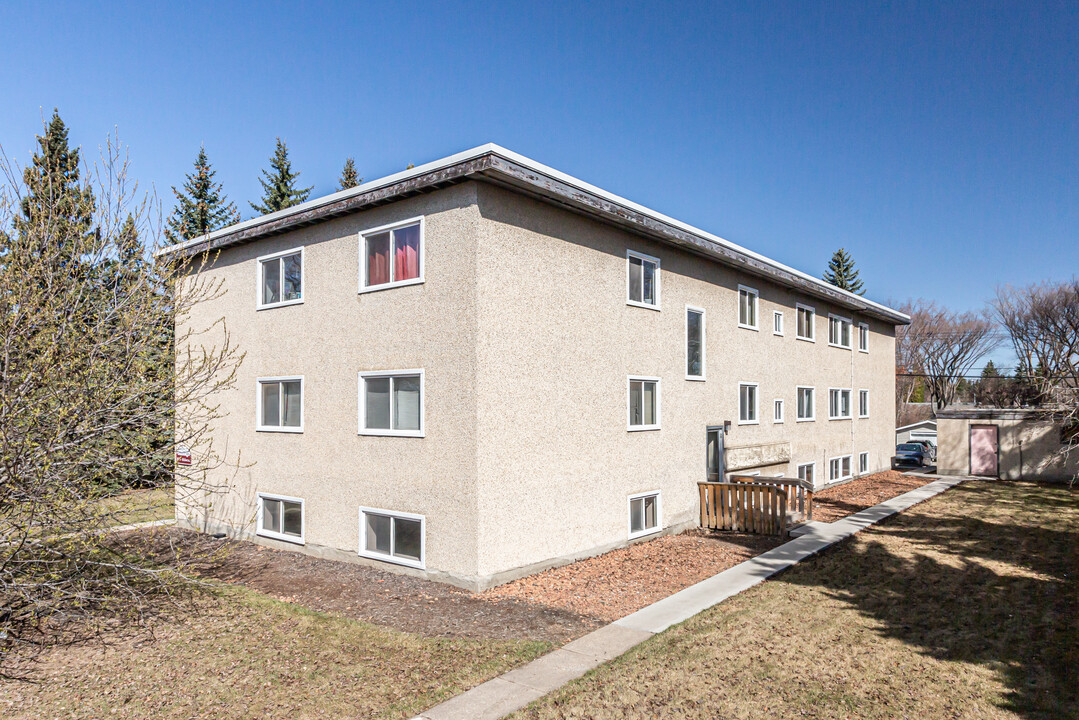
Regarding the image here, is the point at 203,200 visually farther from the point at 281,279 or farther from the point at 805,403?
the point at 805,403

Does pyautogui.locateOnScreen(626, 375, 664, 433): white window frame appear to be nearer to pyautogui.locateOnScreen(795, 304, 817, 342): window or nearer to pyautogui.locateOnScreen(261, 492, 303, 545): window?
pyautogui.locateOnScreen(261, 492, 303, 545): window

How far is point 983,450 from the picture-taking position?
26.0 m

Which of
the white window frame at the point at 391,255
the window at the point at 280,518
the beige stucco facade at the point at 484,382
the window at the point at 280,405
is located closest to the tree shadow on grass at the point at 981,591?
the beige stucco facade at the point at 484,382

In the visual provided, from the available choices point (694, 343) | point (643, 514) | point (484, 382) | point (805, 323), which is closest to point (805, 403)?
point (805, 323)

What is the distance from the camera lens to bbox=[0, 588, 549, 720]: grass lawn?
6125 millimetres

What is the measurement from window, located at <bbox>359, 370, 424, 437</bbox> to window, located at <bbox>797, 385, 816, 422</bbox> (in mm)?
13857

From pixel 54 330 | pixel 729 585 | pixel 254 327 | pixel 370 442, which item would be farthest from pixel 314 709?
pixel 254 327

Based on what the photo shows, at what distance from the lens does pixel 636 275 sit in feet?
44.4

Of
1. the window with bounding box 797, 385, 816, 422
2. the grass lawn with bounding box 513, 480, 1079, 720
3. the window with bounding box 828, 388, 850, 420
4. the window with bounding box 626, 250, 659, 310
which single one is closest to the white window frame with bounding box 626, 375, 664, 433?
the window with bounding box 626, 250, 659, 310

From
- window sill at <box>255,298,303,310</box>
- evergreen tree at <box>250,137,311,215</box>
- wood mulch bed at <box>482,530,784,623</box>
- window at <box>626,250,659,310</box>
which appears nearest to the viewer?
wood mulch bed at <box>482,530,784,623</box>

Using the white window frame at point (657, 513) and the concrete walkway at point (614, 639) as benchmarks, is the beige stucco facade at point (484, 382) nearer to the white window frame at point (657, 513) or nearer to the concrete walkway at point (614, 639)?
the white window frame at point (657, 513)

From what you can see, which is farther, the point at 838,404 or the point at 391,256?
the point at 838,404

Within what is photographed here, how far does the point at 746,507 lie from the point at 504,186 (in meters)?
9.24

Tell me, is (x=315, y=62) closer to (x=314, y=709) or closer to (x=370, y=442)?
(x=370, y=442)
